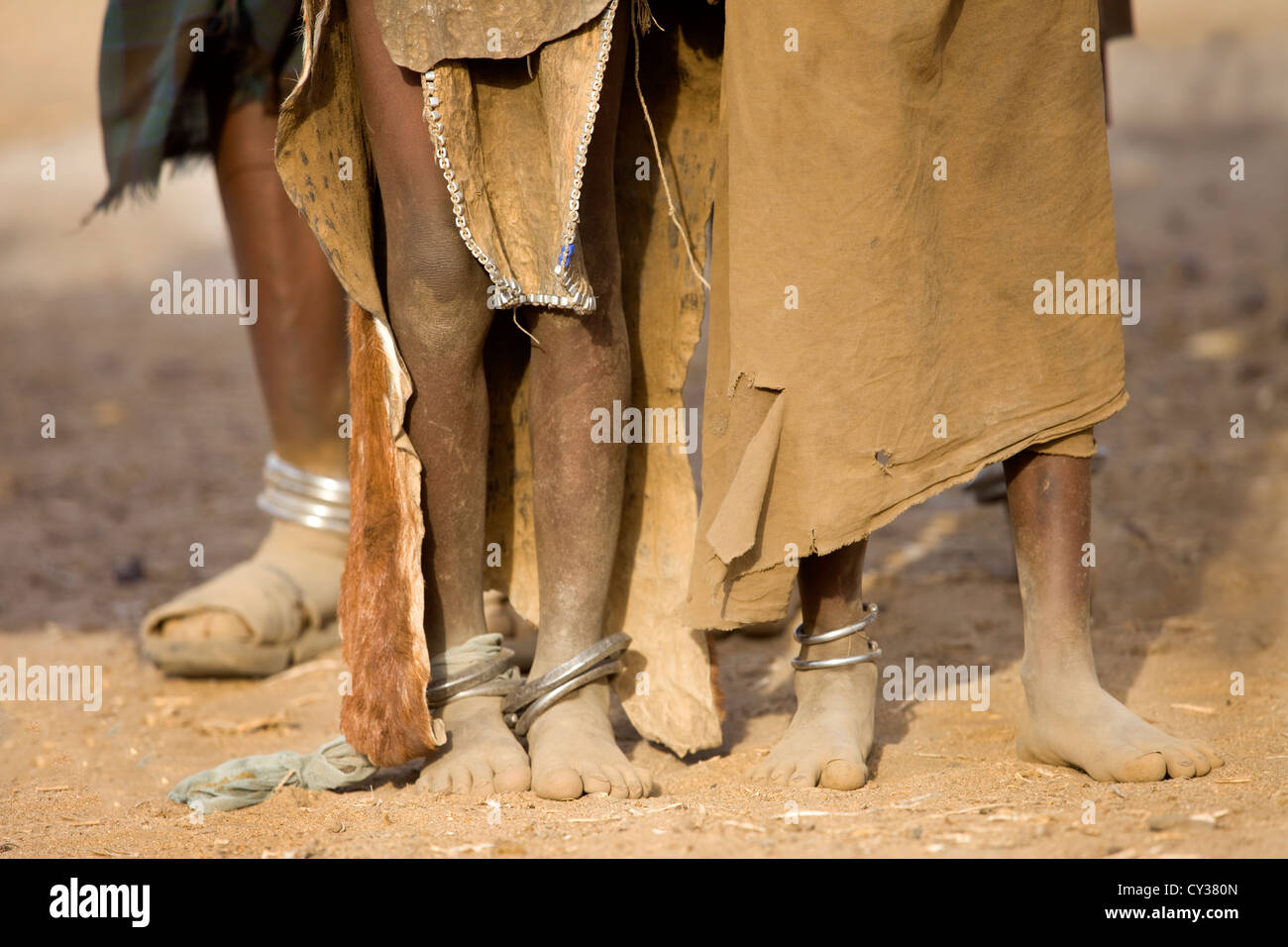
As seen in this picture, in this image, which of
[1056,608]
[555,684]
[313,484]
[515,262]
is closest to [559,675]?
[555,684]

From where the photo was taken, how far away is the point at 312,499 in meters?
2.95

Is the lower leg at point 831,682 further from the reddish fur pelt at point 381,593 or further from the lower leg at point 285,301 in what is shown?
the lower leg at point 285,301

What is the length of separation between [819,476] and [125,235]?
7533mm

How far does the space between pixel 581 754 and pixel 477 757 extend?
6.0 inches

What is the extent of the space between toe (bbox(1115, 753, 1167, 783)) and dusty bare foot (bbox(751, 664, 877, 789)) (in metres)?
0.34

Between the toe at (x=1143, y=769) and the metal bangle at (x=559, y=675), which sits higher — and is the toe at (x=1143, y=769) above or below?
below

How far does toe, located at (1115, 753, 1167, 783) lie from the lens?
1.73 meters

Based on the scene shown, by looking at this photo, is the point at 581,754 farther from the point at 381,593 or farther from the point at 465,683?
the point at 381,593

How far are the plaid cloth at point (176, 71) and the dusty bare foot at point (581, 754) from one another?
1.56m

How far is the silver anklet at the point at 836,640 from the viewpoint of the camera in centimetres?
200

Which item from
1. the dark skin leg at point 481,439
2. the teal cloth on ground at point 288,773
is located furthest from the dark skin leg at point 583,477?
the teal cloth on ground at point 288,773

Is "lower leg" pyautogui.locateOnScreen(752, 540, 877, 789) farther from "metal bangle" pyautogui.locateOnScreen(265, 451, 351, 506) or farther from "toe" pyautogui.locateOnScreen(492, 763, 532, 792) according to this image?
"metal bangle" pyautogui.locateOnScreen(265, 451, 351, 506)

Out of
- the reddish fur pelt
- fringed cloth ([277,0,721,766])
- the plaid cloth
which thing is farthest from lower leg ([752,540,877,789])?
the plaid cloth

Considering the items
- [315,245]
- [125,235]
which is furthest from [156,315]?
[315,245]
